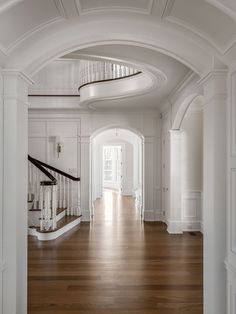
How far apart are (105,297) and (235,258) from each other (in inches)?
70.1

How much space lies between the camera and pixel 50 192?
5797 mm

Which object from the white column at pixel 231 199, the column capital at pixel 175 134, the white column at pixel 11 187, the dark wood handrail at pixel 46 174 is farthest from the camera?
the column capital at pixel 175 134

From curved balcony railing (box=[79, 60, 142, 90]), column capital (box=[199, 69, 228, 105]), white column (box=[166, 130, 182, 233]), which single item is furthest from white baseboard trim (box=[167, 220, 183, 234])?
column capital (box=[199, 69, 228, 105])

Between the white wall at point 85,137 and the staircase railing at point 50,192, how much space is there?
332 millimetres

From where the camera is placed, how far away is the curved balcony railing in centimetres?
602

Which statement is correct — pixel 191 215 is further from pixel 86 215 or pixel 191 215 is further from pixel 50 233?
pixel 50 233

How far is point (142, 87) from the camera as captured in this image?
218 inches

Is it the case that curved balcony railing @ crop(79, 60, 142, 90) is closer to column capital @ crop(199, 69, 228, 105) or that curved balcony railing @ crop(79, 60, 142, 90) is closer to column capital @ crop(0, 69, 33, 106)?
column capital @ crop(199, 69, 228, 105)

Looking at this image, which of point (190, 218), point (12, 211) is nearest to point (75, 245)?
point (190, 218)

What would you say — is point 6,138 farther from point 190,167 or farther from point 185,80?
point 190,167

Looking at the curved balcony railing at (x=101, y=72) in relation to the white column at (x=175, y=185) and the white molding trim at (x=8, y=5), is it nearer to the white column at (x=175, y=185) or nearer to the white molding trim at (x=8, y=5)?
the white column at (x=175, y=185)

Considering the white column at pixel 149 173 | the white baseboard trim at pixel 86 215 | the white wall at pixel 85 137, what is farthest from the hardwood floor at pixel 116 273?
the white wall at pixel 85 137

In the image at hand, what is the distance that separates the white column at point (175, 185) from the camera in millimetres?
6234

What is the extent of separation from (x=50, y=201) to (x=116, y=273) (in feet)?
7.99
